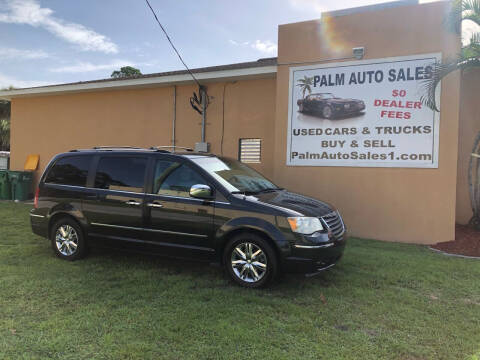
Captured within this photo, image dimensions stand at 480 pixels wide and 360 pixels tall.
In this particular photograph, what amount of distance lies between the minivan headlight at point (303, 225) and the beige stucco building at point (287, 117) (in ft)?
13.1

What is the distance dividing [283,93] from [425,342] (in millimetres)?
6434

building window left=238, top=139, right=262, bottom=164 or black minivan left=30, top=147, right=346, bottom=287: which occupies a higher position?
building window left=238, top=139, right=262, bottom=164

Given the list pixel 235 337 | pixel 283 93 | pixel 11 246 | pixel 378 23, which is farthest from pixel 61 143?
pixel 235 337

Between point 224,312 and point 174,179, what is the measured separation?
193cm

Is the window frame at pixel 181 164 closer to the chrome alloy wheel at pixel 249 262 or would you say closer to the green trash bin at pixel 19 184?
the chrome alloy wheel at pixel 249 262

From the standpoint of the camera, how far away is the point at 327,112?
816 centimetres

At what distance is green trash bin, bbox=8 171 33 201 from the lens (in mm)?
11977

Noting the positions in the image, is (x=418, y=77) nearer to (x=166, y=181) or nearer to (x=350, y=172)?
(x=350, y=172)

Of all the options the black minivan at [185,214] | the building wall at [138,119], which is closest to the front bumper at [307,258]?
the black minivan at [185,214]

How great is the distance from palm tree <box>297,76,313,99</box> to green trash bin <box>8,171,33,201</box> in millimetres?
9441

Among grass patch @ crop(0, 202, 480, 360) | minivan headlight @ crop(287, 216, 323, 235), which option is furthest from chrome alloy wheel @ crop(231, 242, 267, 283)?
minivan headlight @ crop(287, 216, 323, 235)

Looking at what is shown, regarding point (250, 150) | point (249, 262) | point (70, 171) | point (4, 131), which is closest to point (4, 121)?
point (4, 131)

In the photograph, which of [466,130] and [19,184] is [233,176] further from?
[19,184]

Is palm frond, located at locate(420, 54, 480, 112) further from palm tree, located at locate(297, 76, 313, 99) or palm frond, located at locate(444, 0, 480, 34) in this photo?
palm tree, located at locate(297, 76, 313, 99)
